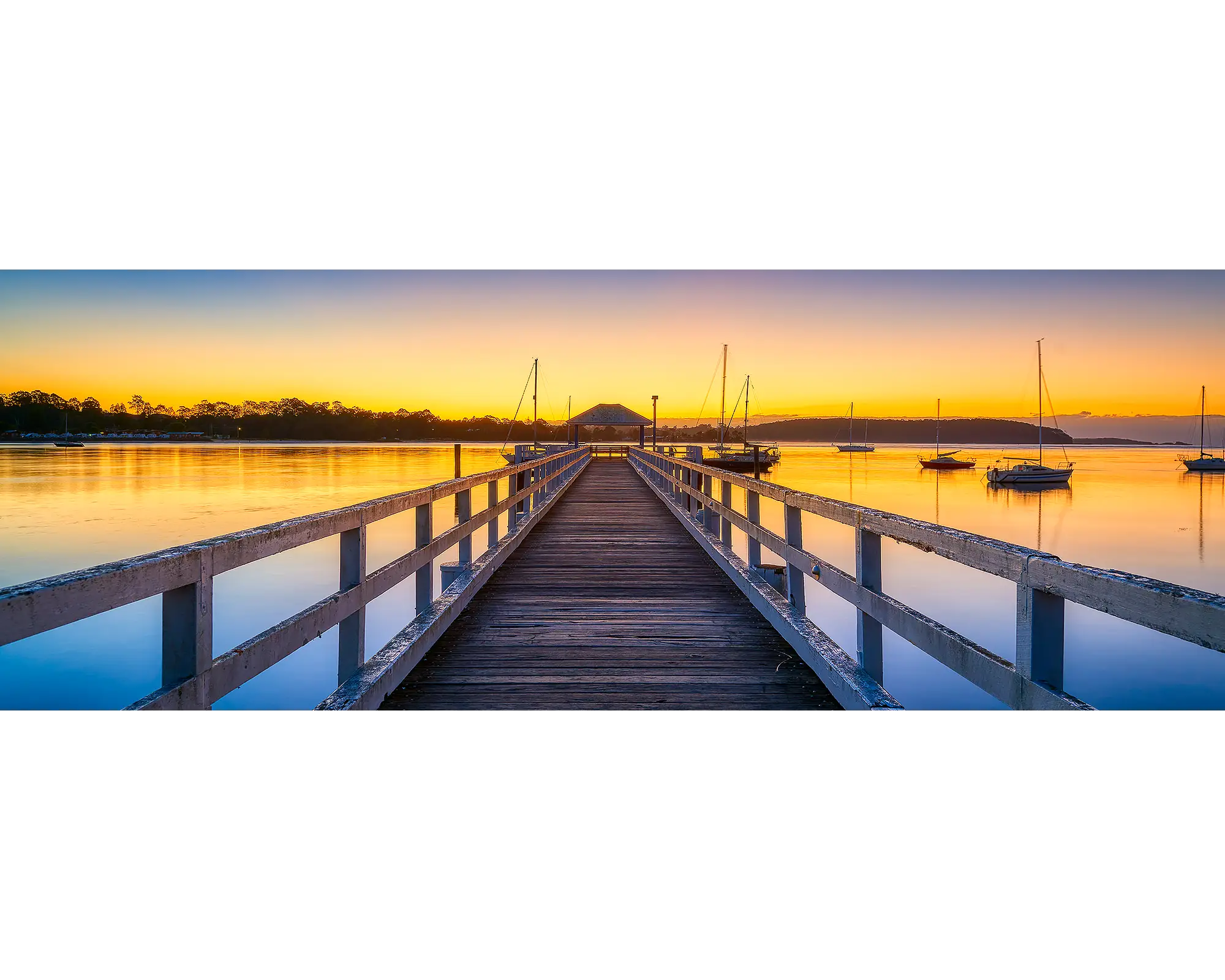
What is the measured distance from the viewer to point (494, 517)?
22.5ft

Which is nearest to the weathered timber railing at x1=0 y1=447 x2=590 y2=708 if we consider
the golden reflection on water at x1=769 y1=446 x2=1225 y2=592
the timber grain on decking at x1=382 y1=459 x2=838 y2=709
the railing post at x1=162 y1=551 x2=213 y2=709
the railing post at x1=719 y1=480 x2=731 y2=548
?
the railing post at x1=162 y1=551 x2=213 y2=709

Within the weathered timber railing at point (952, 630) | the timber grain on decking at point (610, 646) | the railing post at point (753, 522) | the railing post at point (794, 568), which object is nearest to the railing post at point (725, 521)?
the timber grain on decking at point (610, 646)

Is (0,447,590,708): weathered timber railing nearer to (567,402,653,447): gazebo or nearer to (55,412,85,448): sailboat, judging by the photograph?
(567,402,653,447): gazebo

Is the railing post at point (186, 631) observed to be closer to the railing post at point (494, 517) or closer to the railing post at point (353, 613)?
the railing post at point (353, 613)

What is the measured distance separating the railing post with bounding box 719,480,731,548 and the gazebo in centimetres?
3256

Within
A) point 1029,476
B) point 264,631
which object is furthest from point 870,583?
point 1029,476

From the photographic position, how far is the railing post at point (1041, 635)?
1948mm

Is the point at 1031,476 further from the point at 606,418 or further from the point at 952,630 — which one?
the point at 952,630

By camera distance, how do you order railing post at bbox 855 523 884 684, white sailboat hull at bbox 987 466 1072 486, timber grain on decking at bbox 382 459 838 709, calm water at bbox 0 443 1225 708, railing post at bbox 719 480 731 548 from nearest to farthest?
1. railing post at bbox 855 523 884 684
2. timber grain on decking at bbox 382 459 838 709
3. railing post at bbox 719 480 731 548
4. calm water at bbox 0 443 1225 708
5. white sailboat hull at bbox 987 466 1072 486

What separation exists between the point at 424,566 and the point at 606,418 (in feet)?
130

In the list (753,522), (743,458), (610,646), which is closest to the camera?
(610,646)

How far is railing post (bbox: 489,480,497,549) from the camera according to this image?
268 inches
